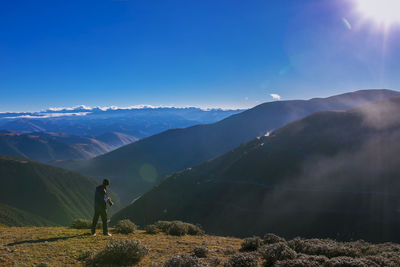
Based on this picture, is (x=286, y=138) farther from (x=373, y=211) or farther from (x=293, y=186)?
(x=373, y=211)

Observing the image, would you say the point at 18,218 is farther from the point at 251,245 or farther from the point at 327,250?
the point at 327,250

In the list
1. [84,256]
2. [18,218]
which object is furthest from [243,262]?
[18,218]

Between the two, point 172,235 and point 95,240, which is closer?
point 95,240

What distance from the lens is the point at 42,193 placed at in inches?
5015

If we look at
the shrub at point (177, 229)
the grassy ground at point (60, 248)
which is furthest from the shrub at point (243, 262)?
the shrub at point (177, 229)

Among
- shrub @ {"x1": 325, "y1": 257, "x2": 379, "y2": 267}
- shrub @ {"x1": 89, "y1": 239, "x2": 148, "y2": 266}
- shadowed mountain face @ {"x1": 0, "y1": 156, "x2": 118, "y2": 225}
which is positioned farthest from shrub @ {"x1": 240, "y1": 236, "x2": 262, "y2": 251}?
shadowed mountain face @ {"x1": 0, "y1": 156, "x2": 118, "y2": 225}

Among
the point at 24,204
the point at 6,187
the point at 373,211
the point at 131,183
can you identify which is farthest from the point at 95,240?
the point at 131,183

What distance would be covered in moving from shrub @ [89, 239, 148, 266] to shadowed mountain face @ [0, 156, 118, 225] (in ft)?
391

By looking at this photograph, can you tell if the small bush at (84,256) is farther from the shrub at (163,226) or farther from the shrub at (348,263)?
the shrub at (348,263)

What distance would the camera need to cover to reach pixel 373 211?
140ft

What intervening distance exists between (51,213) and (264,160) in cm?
11526

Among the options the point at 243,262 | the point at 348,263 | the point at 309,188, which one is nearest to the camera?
the point at 348,263

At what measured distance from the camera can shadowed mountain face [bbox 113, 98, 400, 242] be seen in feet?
140

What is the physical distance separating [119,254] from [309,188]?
2237 inches
